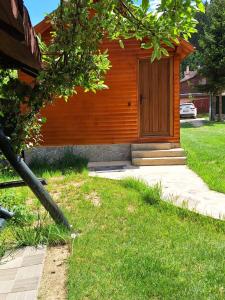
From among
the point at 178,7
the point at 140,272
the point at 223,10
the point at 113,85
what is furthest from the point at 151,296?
the point at 223,10

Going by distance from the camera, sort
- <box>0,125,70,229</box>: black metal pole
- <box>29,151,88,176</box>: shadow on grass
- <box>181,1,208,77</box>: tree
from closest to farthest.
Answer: <box>0,125,70,229</box>: black metal pole < <box>29,151,88,176</box>: shadow on grass < <box>181,1,208,77</box>: tree

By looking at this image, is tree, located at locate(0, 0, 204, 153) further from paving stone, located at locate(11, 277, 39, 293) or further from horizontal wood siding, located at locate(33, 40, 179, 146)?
horizontal wood siding, located at locate(33, 40, 179, 146)

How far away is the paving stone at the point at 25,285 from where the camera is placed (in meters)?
3.43

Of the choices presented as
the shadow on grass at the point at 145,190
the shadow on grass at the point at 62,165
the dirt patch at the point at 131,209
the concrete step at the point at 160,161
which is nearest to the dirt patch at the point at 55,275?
the dirt patch at the point at 131,209

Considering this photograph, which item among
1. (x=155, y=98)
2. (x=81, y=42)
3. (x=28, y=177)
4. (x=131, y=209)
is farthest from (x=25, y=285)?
(x=155, y=98)

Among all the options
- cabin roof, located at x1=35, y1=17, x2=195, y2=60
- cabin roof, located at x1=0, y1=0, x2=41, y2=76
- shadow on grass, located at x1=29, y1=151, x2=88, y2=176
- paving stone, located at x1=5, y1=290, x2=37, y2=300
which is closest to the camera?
cabin roof, located at x1=0, y1=0, x2=41, y2=76

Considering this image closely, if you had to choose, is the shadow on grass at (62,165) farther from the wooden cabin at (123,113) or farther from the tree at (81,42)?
the tree at (81,42)

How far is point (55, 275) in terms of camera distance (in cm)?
380

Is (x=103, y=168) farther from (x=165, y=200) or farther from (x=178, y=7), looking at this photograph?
(x=178, y=7)

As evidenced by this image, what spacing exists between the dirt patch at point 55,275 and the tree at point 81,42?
1.27 meters

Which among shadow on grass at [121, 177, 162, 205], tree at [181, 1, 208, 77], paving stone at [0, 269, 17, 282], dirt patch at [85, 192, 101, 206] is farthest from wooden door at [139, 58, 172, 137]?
tree at [181, 1, 208, 77]

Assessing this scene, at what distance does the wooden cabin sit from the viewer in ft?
34.9

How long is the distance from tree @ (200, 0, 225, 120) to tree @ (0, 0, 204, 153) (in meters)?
21.1

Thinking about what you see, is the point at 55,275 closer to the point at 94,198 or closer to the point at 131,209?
the point at 131,209
